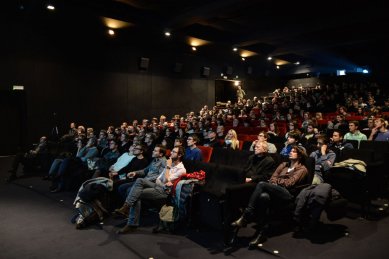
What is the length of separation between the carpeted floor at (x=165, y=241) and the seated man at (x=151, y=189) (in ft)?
0.52

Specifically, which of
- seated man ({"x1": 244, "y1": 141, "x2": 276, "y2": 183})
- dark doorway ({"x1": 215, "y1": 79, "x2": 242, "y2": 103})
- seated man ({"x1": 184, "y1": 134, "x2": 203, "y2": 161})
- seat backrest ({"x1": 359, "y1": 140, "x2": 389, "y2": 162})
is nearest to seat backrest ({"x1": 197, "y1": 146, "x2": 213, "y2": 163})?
seated man ({"x1": 184, "y1": 134, "x2": 203, "y2": 161})

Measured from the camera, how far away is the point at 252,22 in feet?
40.6

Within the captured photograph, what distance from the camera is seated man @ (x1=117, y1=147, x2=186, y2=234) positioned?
352 cm

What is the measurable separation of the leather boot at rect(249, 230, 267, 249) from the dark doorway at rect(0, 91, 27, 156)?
878 centimetres

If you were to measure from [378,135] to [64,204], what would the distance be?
5.33m

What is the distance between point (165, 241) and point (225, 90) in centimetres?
1329

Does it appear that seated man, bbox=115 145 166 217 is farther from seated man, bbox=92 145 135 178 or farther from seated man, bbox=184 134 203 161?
seated man, bbox=184 134 203 161

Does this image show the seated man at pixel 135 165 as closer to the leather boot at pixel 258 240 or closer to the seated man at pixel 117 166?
the seated man at pixel 117 166

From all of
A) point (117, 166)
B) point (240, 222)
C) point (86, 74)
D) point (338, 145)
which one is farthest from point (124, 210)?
point (86, 74)

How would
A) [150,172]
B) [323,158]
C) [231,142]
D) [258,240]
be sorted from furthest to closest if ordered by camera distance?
Answer: 1. [231,142]
2. [150,172]
3. [323,158]
4. [258,240]

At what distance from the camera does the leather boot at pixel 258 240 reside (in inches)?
116

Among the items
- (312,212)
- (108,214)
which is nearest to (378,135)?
(312,212)

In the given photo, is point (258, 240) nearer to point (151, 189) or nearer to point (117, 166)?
point (151, 189)

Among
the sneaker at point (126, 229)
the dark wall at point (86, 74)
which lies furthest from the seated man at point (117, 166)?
the dark wall at point (86, 74)
